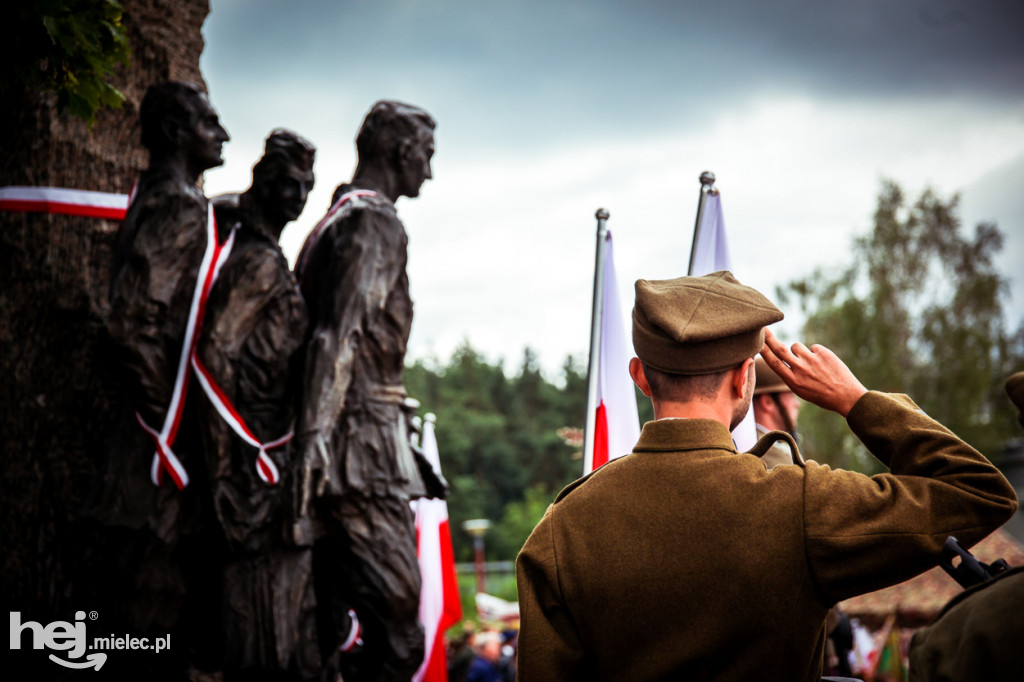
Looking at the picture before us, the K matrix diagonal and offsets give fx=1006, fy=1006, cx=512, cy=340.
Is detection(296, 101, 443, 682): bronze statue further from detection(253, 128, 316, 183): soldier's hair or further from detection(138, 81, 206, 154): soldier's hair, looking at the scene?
detection(138, 81, 206, 154): soldier's hair

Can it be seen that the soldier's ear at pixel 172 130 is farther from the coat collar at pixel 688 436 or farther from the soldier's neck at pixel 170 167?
the coat collar at pixel 688 436

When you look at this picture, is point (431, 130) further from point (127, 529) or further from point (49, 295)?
point (127, 529)

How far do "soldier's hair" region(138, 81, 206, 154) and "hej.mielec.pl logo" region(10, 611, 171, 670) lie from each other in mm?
2136

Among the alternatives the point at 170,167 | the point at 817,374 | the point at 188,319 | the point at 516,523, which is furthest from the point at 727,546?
the point at 516,523

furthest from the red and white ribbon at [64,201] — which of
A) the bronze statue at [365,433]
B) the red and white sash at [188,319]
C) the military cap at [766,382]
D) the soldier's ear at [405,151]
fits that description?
→ the military cap at [766,382]

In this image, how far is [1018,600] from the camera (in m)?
1.65

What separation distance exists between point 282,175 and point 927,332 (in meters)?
27.1

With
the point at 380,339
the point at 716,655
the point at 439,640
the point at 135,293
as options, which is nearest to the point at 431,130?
the point at 380,339

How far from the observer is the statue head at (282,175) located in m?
4.84

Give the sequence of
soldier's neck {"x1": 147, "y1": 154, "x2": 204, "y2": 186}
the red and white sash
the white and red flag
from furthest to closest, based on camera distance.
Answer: the white and red flag
soldier's neck {"x1": 147, "y1": 154, "x2": 204, "y2": 186}
the red and white sash

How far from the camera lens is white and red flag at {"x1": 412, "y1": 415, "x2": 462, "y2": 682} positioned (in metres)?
6.15

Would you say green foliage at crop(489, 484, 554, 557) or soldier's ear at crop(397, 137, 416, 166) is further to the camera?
green foliage at crop(489, 484, 554, 557)

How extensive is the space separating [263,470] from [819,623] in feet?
10.1

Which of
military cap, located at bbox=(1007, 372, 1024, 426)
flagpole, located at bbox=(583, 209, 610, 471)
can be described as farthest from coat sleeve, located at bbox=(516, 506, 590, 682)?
flagpole, located at bbox=(583, 209, 610, 471)
